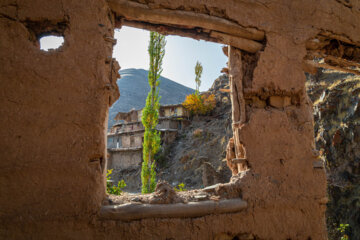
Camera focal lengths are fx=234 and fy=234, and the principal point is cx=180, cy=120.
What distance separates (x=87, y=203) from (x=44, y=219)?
1.15 feet

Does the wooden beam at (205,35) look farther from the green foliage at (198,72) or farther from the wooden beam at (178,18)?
the green foliage at (198,72)

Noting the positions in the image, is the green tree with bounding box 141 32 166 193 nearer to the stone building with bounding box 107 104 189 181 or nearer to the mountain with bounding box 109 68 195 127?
the stone building with bounding box 107 104 189 181

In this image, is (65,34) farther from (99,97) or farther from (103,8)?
(99,97)

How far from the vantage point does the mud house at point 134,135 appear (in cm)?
2261

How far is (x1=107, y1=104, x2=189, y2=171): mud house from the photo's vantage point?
2261cm

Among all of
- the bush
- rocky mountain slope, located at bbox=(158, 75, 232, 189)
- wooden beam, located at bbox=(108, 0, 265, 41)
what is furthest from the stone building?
wooden beam, located at bbox=(108, 0, 265, 41)

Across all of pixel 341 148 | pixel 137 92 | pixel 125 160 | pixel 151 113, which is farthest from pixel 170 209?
pixel 137 92

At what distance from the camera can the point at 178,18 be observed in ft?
9.29

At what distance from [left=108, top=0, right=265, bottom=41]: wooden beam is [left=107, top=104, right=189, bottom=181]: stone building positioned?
19610 mm

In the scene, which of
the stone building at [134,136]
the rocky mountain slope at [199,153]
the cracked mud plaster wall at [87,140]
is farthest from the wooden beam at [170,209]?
the stone building at [134,136]

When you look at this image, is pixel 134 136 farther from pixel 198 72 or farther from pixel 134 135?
pixel 198 72

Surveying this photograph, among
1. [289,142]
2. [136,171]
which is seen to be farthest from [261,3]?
[136,171]

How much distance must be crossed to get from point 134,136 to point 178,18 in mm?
A: 21693

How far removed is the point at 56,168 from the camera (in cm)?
211
